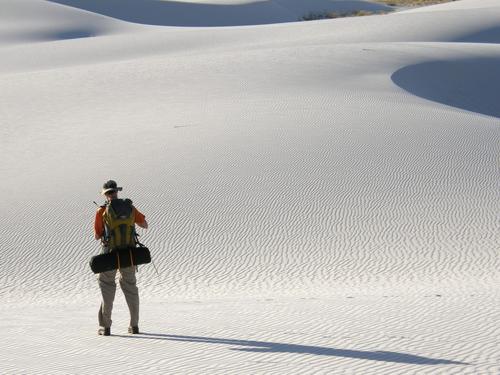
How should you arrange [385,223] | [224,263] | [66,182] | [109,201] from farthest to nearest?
1. [66,182]
2. [385,223]
3. [224,263]
4. [109,201]

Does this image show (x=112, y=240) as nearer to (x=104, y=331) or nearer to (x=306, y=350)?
(x=104, y=331)

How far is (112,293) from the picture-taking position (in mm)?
8070

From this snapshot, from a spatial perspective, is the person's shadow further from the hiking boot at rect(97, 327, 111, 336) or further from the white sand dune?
the hiking boot at rect(97, 327, 111, 336)

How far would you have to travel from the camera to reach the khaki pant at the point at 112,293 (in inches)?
314

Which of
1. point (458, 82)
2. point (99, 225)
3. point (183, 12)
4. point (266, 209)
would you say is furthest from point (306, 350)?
point (183, 12)

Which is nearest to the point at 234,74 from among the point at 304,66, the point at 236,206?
the point at 304,66

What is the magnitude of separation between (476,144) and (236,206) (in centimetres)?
546

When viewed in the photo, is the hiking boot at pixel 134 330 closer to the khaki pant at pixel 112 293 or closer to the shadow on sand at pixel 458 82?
the khaki pant at pixel 112 293

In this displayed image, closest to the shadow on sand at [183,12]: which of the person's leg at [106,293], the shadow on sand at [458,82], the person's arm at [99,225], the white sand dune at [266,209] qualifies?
the white sand dune at [266,209]

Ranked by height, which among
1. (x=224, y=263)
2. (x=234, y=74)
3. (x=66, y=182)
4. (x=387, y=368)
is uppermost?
(x=234, y=74)

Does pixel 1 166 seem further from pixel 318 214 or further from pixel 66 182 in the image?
pixel 318 214

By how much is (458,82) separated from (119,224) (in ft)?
72.0

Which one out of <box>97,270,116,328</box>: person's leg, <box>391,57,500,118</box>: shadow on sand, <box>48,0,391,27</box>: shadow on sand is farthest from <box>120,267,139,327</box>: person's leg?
<box>48,0,391,27</box>: shadow on sand

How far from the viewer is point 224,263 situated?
13.0m
